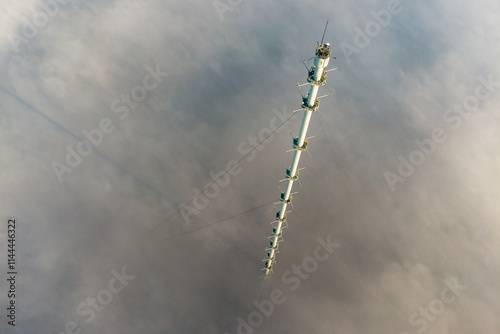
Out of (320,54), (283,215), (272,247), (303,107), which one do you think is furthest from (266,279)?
(320,54)

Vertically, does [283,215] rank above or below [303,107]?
below

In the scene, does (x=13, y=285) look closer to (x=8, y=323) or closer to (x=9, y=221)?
(x=8, y=323)

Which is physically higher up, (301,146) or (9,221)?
(9,221)

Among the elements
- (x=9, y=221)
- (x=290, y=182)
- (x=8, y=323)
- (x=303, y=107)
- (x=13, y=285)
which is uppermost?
(x=9, y=221)

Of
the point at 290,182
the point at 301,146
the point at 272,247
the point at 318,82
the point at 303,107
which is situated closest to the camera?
the point at 318,82

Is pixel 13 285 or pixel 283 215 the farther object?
pixel 13 285

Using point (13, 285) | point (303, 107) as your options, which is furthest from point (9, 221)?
point (303, 107)

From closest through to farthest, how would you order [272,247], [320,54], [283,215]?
[320,54] < [283,215] < [272,247]

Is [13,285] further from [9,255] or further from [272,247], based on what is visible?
[272,247]

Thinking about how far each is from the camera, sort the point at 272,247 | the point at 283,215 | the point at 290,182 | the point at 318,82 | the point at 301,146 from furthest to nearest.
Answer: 1. the point at 272,247
2. the point at 283,215
3. the point at 290,182
4. the point at 301,146
5. the point at 318,82
